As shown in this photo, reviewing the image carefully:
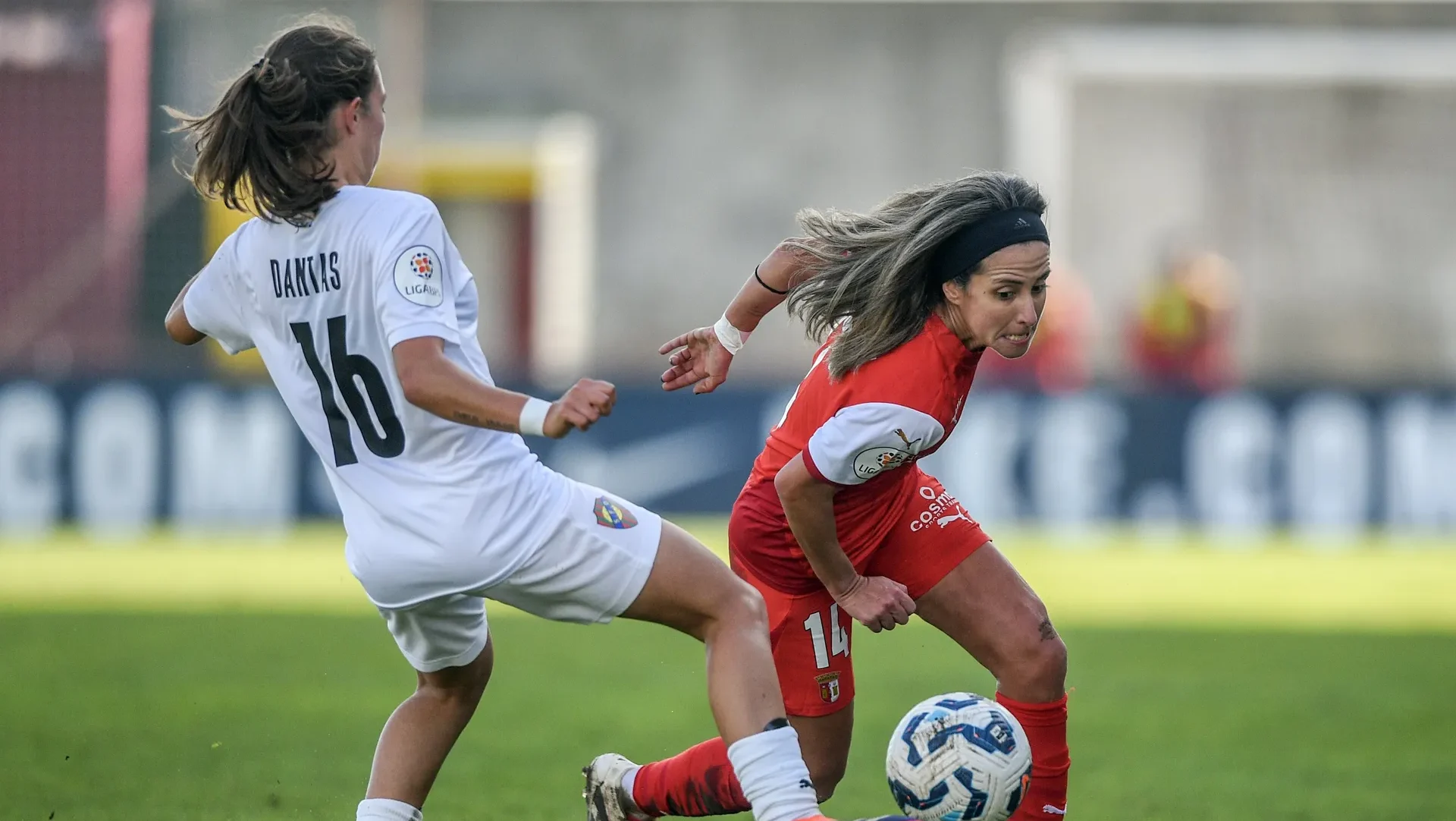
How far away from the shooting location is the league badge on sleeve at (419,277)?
389 centimetres

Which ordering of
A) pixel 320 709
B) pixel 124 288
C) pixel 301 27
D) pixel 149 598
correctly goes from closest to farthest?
pixel 301 27 < pixel 320 709 < pixel 149 598 < pixel 124 288

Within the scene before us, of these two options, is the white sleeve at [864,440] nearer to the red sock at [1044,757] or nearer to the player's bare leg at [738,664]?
the player's bare leg at [738,664]

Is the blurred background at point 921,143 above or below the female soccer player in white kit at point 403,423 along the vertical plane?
above

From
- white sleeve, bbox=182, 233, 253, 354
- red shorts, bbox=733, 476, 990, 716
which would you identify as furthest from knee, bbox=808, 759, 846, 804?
white sleeve, bbox=182, 233, 253, 354

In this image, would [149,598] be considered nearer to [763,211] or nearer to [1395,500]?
[1395,500]

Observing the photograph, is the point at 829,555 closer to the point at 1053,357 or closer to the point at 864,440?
the point at 864,440

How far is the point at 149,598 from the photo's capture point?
1109 cm

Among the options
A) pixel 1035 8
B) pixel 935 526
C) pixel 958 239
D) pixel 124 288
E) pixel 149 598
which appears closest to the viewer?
pixel 958 239

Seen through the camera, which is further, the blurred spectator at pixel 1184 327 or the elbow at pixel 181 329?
the blurred spectator at pixel 1184 327

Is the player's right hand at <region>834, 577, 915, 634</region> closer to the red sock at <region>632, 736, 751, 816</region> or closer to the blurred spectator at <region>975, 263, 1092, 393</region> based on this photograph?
the red sock at <region>632, 736, 751, 816</region>

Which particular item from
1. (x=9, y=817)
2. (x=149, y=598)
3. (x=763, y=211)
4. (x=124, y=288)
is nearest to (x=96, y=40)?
(x=124, y=288)

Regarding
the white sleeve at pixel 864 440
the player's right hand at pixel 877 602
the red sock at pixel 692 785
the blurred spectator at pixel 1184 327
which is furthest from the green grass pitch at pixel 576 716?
the blurred spectator at pixel 1184 327

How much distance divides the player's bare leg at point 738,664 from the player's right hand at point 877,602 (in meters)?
0.37

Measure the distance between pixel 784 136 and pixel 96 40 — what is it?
28.5ft
